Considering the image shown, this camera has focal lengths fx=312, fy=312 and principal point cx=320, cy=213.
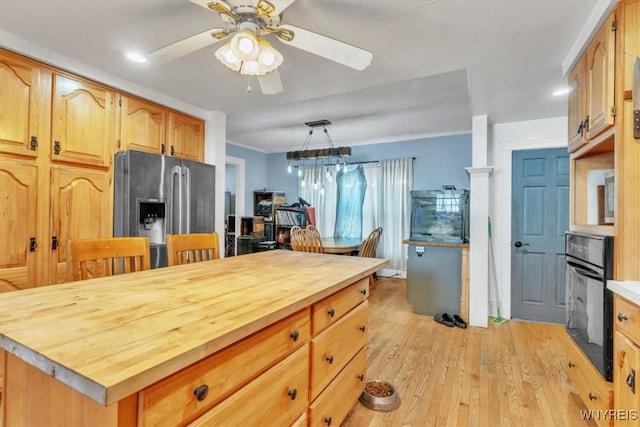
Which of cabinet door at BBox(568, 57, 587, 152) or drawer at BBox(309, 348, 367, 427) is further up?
cabinet door at BBox(568, 57, 587, 152)

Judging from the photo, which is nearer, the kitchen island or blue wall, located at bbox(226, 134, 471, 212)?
the kitchen island

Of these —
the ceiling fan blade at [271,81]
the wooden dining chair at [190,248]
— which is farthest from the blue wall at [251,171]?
the wooden dining chair at [190,248]

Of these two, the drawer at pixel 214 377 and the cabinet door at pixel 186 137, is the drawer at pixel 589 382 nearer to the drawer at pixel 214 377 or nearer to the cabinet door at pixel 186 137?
the drawer at pixel 214 377

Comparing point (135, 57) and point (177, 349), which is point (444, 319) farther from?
point (135, 57)

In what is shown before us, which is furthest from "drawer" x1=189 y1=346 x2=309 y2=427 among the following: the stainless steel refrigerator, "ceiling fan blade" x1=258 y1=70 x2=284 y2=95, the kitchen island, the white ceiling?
the stainless steel refrigerator

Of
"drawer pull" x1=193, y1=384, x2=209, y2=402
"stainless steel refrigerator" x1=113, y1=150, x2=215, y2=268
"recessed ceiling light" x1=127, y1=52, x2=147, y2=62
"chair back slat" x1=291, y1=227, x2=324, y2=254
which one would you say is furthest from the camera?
"chair back slat" x1=291, y1=227, x2=324, y2=254

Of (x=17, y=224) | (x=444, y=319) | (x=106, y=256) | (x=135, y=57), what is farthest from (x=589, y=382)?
(x=17, y=224)

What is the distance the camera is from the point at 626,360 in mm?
1355

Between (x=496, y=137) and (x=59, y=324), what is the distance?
423 cm

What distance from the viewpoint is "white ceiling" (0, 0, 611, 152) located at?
173 centimetres

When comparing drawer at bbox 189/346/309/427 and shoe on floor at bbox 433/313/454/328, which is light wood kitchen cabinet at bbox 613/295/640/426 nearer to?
drawer at bbox 189/346/309/427

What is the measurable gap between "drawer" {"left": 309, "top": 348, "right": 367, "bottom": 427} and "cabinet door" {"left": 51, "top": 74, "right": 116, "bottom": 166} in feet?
8.31

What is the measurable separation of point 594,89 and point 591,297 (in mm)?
1166

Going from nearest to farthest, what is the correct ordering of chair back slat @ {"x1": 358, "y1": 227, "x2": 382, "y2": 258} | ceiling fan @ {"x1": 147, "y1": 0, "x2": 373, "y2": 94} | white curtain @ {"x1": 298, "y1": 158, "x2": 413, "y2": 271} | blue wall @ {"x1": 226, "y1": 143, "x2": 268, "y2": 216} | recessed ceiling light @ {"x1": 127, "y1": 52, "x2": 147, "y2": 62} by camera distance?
ceiling fan @ {"x1": 147, "y1": 0, "x2": 373, "y2": 94}
recessed ceiling light @ {"x1": 127, "y1": 52, "x2": 147, "y2": 62}
chair back slat @ {"x1": 358, "y1": 227, "x2": 382, "y2": 258}
white curtain @ {"x1": 298, "y1": 158, "x2": 413, "y2": 271}
blue wall @ {"x1": 226, "y1": 143, "x2": 268, "y2": 216}
